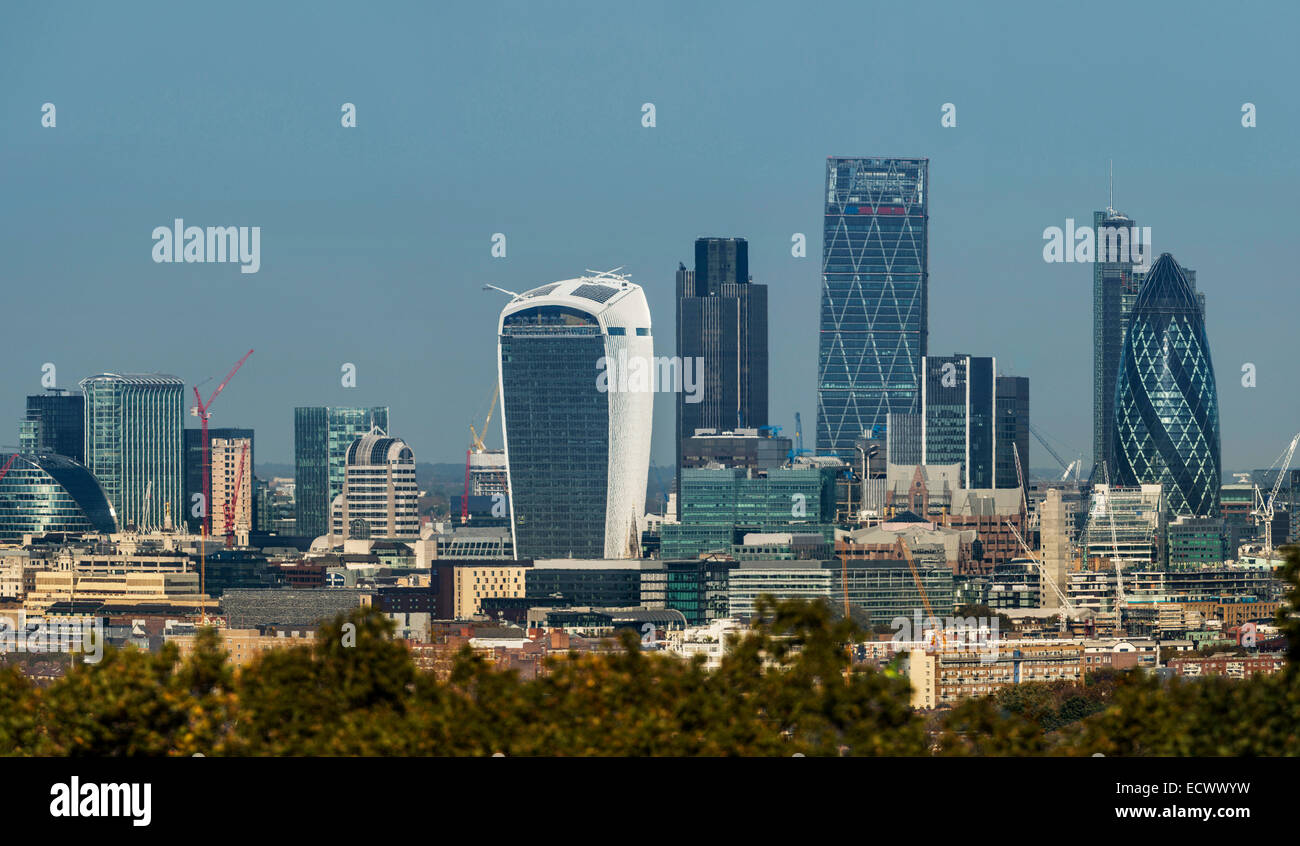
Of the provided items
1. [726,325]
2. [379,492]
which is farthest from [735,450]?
[726,325]

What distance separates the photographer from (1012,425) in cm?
17162

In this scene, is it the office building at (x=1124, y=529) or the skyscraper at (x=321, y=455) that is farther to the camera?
the skyscraper at (x=321, y=455)

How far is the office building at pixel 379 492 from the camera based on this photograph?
524 ft

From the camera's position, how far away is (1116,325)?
195250mm

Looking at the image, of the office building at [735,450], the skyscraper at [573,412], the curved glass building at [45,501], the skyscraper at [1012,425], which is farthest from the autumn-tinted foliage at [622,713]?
the skyscraper at [1012,425]

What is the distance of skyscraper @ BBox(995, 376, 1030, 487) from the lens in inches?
6683

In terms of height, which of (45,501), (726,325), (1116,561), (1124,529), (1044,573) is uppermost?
(726,325)

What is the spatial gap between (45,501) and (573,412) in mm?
41782

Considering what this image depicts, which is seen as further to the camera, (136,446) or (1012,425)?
(1012,425)

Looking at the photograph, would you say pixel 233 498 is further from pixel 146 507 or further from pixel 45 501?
pixel 45 501

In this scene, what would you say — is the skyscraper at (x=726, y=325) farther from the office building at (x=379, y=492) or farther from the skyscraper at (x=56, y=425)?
the skyscraper at (x=56, y=425)

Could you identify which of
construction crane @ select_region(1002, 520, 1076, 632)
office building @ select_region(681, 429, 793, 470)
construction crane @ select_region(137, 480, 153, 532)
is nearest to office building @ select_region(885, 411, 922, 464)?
office building @ select_region(681, 429, 793, 470)

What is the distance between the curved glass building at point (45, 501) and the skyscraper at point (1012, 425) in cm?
6875
